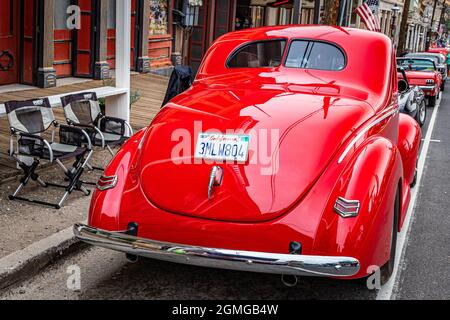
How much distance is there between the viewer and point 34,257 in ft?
15.4

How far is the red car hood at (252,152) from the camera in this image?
13.0ft

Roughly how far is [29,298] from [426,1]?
269ft

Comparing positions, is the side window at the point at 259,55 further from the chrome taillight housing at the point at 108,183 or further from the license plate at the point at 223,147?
the chrome taillight housing at the point at 108,183

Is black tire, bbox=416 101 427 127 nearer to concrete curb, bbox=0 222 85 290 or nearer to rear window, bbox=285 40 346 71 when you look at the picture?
rear window, bbox=285 40 346 71

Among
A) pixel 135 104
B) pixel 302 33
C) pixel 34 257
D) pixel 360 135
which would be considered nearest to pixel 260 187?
pixel 360 135

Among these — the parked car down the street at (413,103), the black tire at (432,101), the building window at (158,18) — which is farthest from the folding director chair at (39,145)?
the black tire at (432,101)

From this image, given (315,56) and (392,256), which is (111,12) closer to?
(315,56)

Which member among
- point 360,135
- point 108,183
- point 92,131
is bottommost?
point 92,131

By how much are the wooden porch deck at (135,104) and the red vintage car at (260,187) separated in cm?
291

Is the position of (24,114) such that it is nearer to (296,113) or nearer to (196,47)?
(296,113)

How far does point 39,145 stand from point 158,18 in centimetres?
1321

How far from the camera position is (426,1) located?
7844 centimetres

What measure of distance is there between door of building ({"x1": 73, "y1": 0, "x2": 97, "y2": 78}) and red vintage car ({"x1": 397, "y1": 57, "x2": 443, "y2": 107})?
9426 mm

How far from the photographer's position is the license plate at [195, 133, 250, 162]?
4113 mm
